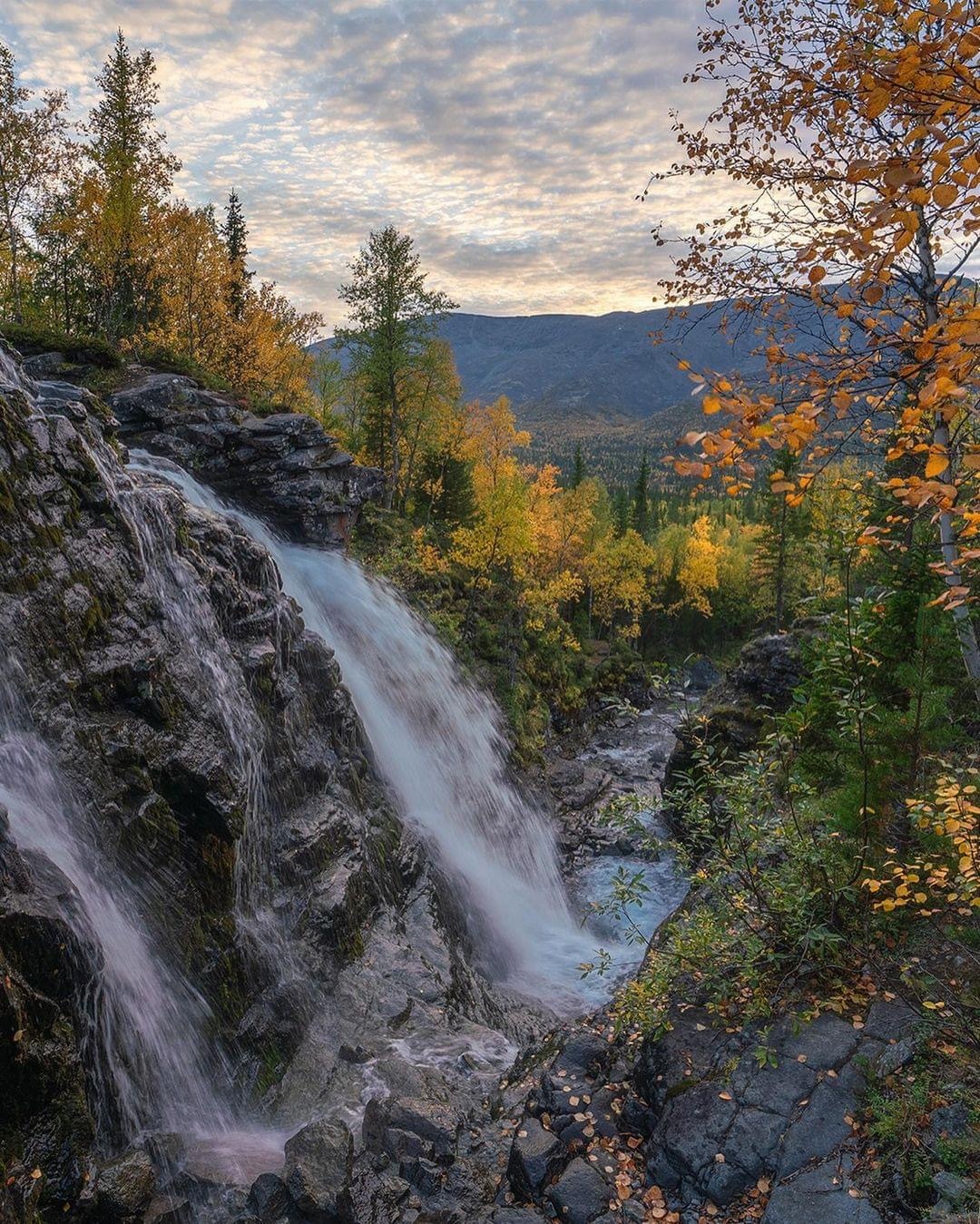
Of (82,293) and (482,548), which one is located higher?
(82,293)

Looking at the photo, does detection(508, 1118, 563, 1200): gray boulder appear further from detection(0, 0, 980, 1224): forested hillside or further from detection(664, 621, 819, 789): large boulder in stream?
detection(664, 621, 819, 789): large boulder in stream

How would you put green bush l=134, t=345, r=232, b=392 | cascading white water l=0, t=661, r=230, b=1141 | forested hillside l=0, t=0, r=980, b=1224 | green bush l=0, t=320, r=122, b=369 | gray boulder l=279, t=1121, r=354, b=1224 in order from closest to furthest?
forested hillside l=0, t=0, r=980, b=1224 → gray boulder l=279, t=1121, r=354, b=1224 → cascading white water l=0, t=661, r=230, b=1141 → green bush l=0, t=320, r=122, b=369 → green bush l=134, t=345, r=232, b=392

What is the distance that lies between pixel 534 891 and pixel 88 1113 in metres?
12.8

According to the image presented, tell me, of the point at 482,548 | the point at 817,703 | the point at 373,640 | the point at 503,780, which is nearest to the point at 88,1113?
the point at 817,703

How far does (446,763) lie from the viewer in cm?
1934

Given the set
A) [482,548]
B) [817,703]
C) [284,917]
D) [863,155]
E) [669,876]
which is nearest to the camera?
[863,155]

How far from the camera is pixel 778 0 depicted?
264 inches

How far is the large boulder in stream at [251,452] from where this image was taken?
20438 mm

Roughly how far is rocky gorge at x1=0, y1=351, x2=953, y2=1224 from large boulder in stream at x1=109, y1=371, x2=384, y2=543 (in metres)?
7.23

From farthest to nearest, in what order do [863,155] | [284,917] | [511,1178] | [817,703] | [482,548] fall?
[482,548] < [284,917] < [817,703] < [511,1178] < [863,155]

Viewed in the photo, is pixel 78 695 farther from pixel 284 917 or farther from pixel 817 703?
pixel 817 703

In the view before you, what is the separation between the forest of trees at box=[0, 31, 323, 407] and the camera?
2680 cm

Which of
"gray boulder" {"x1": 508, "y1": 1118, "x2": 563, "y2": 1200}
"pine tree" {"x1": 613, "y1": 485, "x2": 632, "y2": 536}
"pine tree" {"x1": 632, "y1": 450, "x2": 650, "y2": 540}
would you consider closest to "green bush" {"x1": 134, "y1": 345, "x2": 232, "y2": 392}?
"gray boulder" {"x1": 508, "y1": 1118, "x2": 563, "y2": 1200}

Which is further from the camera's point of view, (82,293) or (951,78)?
(82,293)
